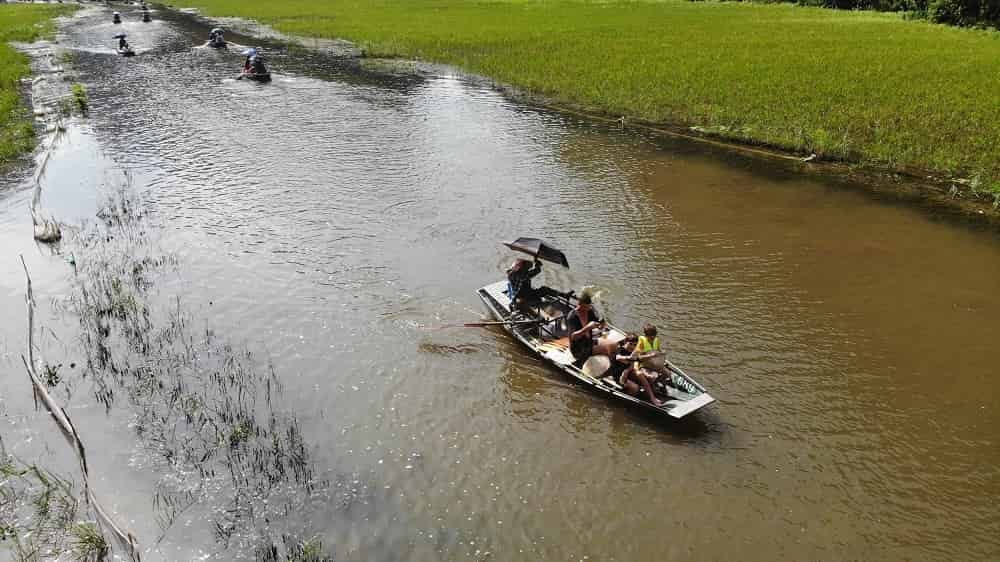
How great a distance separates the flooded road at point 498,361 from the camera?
9.39 metres

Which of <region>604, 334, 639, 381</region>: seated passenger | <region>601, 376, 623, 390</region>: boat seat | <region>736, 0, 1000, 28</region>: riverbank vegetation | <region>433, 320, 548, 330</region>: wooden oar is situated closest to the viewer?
<region>601, 376, 623, 390</region>: boat seat

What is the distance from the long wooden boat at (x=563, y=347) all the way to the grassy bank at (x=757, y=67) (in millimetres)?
15704

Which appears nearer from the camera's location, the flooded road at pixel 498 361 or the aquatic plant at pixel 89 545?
the aquatic plant at pixel 89 545

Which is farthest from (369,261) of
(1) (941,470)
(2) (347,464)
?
(1) (941,470)

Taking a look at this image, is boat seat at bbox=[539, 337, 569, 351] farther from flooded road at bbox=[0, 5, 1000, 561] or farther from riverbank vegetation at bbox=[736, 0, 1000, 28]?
riverbank vegetation at bbox=[736, 0, 1000, 28]

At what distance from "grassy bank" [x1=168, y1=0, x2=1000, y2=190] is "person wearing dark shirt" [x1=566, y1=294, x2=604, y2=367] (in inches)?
632

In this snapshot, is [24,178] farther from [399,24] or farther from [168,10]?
[168,10]

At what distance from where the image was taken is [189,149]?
84.9 feet

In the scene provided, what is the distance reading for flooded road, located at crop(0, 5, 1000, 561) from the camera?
9391 mm

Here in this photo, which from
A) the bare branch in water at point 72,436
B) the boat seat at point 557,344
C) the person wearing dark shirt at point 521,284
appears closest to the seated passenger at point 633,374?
the boat seat at point 557,344

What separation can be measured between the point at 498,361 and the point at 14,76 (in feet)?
127

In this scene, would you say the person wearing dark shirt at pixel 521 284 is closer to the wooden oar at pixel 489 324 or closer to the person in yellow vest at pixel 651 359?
the wooden oar at pixel 489 324

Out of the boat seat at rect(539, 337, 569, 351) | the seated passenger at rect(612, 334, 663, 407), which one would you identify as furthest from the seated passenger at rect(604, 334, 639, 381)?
the boat seat at rect(539, 337, 569, 351)

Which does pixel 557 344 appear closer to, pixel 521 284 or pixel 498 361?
pixel 498 361
